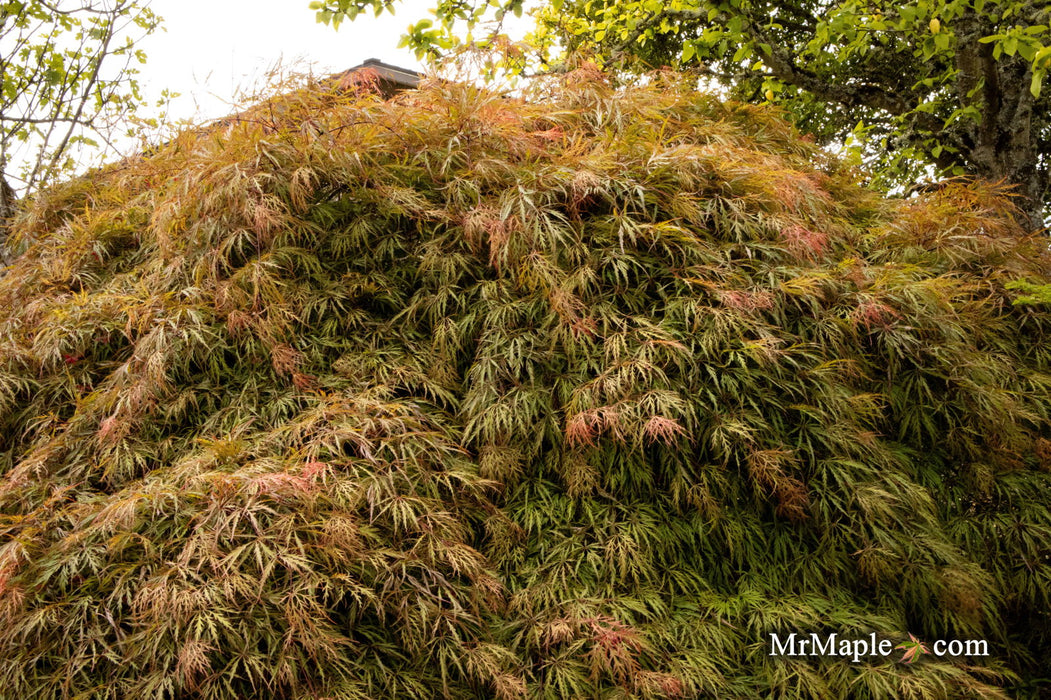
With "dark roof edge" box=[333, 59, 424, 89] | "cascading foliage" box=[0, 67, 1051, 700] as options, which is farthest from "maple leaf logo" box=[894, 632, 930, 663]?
"dark roof edge" box=[333, 59, 424, 89]

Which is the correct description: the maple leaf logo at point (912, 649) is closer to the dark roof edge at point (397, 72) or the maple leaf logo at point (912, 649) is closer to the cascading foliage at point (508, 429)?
the cascading foliage at point (508, 429)

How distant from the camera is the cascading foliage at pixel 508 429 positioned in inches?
81.7

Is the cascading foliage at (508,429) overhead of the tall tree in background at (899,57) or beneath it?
beneath

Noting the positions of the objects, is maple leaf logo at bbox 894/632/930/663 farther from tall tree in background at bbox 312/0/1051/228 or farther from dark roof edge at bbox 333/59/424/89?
dark roof edge at bbox 333/59/424/89

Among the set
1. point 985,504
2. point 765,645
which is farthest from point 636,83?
point 765,645

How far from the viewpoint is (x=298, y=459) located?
232 centimetres

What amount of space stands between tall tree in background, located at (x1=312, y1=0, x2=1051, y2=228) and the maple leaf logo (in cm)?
220

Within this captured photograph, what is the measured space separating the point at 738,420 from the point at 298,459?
1345 millimetres

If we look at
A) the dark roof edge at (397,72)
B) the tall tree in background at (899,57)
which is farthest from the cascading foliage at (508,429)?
→ the dark roof edge at (397,72)

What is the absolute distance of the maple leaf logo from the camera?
2.21 meters

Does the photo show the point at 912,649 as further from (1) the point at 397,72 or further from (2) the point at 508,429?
(1) the point at 397,72

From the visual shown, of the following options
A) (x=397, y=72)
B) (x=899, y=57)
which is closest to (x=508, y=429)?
(x=397, y=72)

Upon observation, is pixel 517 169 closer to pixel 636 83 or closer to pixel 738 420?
pixel 636 83

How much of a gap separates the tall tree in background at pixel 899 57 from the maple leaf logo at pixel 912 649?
7.21 ft
